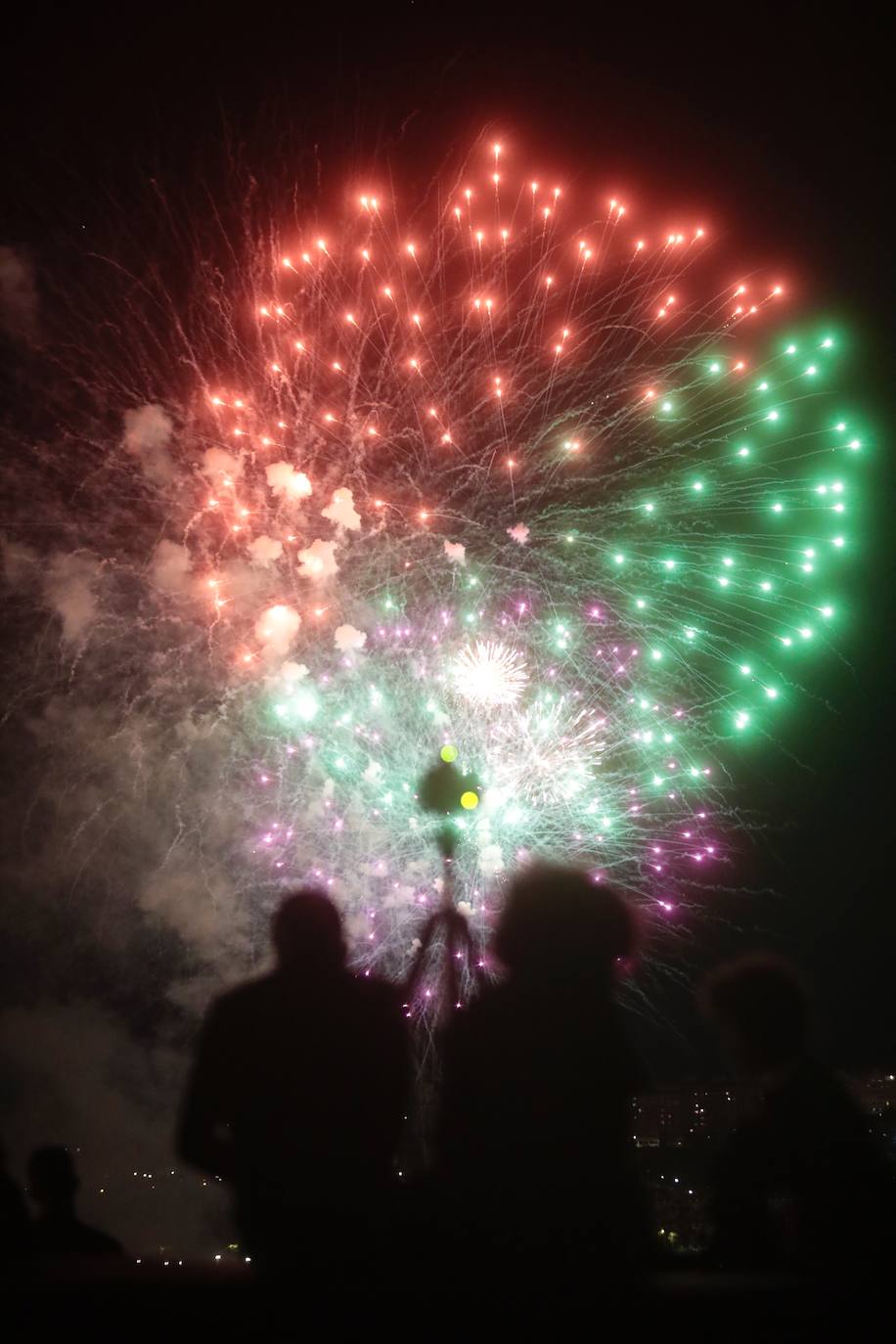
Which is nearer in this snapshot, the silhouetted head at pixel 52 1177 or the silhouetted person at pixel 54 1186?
the silhouetted person at pixel 54 1186

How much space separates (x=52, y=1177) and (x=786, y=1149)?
308 centimetres

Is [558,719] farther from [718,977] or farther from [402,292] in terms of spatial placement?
[718,977]

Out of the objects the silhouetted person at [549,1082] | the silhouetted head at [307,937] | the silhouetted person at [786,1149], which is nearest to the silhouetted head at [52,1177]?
the silhouetted head at [307,937]

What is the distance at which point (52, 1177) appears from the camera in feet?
11.5

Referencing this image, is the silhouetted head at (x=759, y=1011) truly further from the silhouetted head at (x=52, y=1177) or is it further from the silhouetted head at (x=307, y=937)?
the silhouetted head at (x=52, y=1177)

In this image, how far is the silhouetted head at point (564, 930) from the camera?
2.43 metres

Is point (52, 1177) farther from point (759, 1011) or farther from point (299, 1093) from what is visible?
point (759, 1011)

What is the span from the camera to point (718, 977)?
2.86 metres

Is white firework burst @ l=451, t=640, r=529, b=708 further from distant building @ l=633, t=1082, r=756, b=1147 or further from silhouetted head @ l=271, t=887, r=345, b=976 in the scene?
silhouetted head @ l=271, t=887, r=345, b=976

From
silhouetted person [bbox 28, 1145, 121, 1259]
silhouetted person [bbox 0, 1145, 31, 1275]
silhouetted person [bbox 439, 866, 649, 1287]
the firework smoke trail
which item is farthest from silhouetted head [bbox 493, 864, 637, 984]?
the firework smoke trail

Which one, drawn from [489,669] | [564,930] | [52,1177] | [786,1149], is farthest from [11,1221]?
[489,669]

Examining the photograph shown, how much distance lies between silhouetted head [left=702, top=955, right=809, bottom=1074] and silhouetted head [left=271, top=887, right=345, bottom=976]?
1323 mm

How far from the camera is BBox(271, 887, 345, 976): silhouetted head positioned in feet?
8.77

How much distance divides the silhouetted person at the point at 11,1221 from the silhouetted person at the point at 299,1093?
1.58 ft
